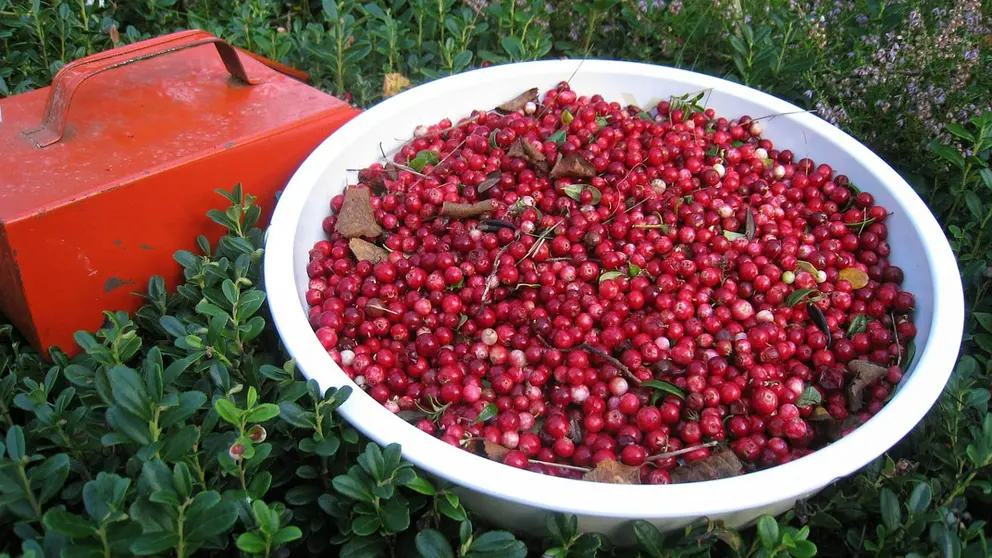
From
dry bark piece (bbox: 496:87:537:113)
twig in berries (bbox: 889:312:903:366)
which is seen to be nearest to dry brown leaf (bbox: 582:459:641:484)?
twig in berries (bbox: 889:312:903:366)

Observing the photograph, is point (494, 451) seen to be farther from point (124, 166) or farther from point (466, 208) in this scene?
point (124, 166)

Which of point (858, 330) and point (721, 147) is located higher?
point (721, 147)

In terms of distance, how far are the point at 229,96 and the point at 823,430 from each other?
84.7 inches

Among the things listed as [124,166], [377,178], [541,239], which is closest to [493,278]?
[541,239]

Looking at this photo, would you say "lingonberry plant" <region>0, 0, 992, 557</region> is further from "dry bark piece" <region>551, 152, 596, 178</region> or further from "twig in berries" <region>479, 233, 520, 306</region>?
"dry bark piece" <region>551, 152, 596, 178</region>

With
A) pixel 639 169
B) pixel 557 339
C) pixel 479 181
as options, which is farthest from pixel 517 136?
pixel 557 339

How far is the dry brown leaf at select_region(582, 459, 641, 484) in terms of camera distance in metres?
1.70

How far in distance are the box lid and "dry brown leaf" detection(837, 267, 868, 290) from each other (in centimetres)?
176

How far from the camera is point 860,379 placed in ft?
6.30

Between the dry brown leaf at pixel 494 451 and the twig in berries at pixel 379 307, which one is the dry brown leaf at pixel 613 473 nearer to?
the dry brown leaf at pixel 494 451

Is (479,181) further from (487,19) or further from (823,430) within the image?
(487,19)

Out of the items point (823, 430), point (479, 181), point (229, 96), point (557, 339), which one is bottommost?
point (823, 430)

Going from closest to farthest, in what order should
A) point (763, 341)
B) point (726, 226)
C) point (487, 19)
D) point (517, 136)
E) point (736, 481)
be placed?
point (736, 481), point (763, 341), point (726, 226), point (517, 136), point (487, 19)

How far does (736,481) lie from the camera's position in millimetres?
1552
